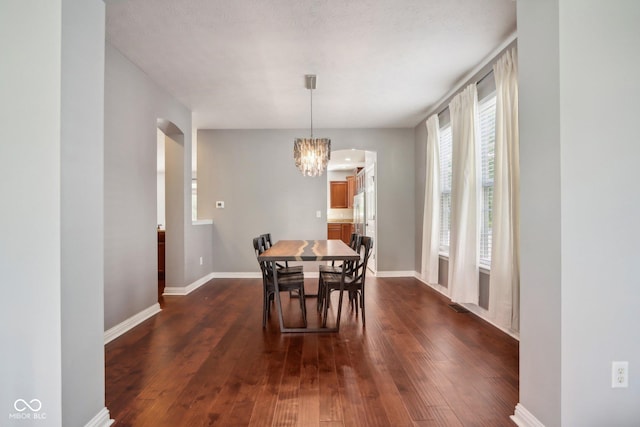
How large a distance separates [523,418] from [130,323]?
325 cm

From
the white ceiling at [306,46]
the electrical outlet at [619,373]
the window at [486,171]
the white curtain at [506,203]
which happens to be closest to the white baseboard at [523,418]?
the electrical outlet at [619,373]

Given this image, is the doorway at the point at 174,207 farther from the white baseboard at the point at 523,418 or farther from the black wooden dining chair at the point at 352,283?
the white baseboard at the point at 523,418

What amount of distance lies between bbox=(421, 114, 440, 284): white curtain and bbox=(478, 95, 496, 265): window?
1.12 meters

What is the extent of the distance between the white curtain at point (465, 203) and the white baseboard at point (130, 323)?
11.0 ft

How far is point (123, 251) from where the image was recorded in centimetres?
308

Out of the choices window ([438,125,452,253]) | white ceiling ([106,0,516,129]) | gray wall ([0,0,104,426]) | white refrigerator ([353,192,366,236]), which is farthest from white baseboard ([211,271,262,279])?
gray wall ([0,0,104,426])

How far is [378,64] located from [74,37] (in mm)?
2532

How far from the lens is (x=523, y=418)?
165 cm

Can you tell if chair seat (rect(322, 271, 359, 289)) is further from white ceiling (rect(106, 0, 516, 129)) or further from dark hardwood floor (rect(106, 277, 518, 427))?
white ceiling (rect(106, 0, 516, 129))

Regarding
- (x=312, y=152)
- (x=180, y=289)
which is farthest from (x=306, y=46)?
(x=180, y=289)

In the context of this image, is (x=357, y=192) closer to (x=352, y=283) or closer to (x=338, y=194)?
(x=338, y=194)

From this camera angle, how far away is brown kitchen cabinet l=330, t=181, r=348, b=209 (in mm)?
9539

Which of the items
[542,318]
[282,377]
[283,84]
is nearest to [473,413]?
[542,318]

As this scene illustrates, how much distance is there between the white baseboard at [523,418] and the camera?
158cm
